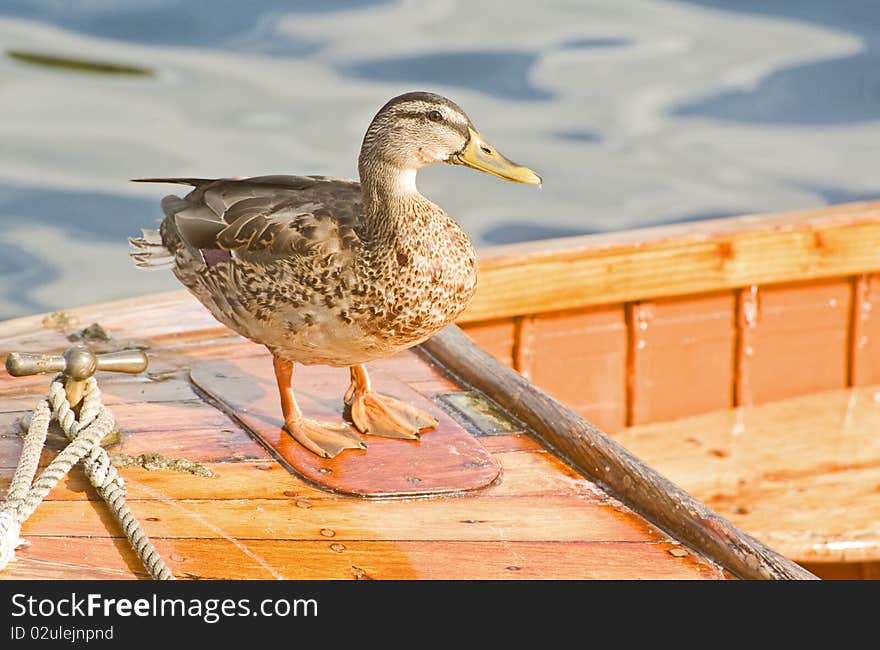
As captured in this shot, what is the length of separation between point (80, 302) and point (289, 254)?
5.72m

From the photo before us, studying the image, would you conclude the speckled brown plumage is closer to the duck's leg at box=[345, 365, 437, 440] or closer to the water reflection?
the duck's leg at box=[345, 365, 437, 440]

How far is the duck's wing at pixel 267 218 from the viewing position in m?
3.44

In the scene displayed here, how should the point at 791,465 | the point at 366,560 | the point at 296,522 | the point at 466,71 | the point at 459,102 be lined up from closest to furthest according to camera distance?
the point at 366,560 → the point at 296,522 → the point at 791,465 → the point at 459,102 → the point at 466,71

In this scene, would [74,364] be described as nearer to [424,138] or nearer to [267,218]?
[267,218]

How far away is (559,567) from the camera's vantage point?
3244 mm

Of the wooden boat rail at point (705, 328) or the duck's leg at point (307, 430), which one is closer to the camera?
the duck's leg at point (307, 430)

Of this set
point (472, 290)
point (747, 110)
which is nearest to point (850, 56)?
point (747, 110)

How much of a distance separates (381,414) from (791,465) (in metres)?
2.15

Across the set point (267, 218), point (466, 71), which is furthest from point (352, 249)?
point (466, 71)

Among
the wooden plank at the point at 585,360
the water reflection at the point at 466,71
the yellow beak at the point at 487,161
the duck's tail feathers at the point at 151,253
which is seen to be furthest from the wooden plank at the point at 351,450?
the water reflection at the point at 466,71

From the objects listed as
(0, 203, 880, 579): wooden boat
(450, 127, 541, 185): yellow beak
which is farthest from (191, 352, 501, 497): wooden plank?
(450, 127, 541, 185): yellow beak

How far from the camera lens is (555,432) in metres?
3.83

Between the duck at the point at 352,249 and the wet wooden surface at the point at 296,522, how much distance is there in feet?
0.88

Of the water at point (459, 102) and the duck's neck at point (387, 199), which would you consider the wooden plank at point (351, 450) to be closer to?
the duck's neck at point (387, 199)
